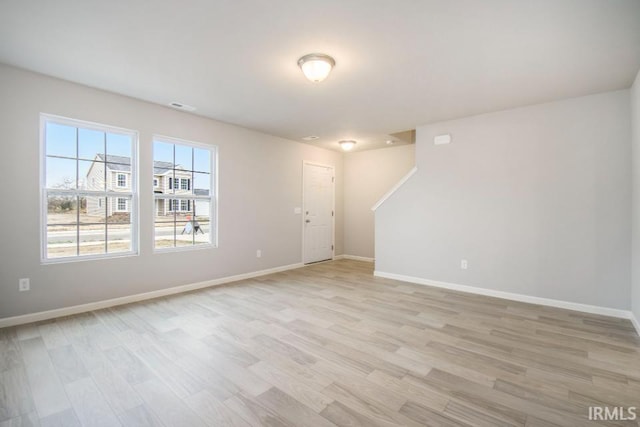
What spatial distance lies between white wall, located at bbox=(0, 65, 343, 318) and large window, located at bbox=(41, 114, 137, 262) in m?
0.12

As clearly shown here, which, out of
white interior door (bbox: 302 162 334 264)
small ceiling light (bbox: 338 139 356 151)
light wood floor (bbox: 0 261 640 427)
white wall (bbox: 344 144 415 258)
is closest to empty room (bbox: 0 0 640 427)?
light wood floor (bbox: 0 261 640 427)

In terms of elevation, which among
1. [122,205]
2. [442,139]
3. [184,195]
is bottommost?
[122,205]

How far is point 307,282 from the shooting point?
484cm

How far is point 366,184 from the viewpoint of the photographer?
22.7ft

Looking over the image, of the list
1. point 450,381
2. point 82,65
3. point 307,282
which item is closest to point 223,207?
point 307,282

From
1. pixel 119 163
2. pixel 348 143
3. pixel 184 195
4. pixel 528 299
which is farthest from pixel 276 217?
pixel 528 299

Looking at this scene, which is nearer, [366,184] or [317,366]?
[317,366]

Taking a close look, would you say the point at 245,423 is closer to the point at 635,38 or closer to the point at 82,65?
the point at 82,65

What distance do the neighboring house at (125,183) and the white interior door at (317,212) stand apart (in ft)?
8.07

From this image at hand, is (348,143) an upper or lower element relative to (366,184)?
upper

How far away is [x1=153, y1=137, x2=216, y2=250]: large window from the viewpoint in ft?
13.6

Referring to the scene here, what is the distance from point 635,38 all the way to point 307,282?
449 cm

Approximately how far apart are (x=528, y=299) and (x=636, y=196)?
1640 mm

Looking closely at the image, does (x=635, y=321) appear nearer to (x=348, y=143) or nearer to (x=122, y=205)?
(x=348, y=143)
